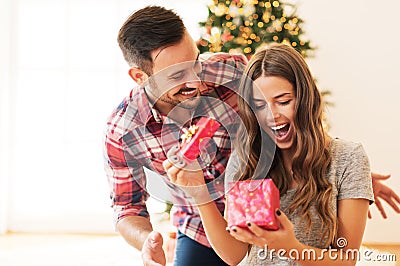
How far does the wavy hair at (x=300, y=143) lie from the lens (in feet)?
5.56

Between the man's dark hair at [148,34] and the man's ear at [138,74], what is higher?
the man's dark hair at [148,34]

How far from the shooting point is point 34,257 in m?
4.04

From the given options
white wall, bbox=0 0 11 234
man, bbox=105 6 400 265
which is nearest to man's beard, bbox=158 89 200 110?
man, bbox=105 6 400 265

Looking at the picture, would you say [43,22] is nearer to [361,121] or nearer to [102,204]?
[102,204]

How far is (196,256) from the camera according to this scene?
2174 millimetres

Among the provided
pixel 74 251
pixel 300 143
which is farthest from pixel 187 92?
pixel 74 251

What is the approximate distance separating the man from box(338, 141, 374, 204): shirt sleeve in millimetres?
367

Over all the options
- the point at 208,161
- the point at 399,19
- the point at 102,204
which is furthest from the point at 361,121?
the point at 208,161

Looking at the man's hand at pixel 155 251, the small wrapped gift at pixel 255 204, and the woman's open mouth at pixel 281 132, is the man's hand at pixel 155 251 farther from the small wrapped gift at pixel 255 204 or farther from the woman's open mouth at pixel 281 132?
the woman's open mouth at pixel 281 132

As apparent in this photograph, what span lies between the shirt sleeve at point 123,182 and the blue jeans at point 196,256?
22 cm

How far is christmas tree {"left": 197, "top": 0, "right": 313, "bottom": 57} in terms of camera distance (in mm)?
3889

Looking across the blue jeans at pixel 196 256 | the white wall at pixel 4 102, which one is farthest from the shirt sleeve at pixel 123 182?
the white wall at pixel 4 102

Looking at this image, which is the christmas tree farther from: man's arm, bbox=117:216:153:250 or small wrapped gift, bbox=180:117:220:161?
small wrapped gift, bbox=180:117:220:161

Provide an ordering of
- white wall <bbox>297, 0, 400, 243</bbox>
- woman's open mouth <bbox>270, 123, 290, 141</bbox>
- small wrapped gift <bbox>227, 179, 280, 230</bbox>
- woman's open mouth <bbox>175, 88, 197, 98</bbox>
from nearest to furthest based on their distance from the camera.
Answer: small wrapped gift <bbox>227, 179, 280, 230</bbox>, woman's open mouth <bbox>270, 123, 290, 141</bbox>, woman's open mouth <bbox>175, 88, 197, 98</bbox>, white wall <bbox>297, 0, 400, 243</bbox>
